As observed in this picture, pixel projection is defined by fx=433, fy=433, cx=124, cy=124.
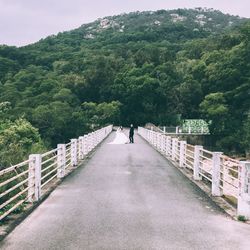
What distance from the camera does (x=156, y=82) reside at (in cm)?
10194

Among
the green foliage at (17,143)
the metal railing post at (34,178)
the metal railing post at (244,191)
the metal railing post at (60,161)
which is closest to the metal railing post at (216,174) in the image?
the metal railing post at (244,191)

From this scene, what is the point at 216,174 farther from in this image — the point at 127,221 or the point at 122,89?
the point at 122,89

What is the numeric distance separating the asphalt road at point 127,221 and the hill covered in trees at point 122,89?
6.67 meters

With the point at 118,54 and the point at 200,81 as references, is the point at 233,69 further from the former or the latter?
the point at 118,54

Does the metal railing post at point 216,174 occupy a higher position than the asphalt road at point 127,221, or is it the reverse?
the metal railing post at point 216,174

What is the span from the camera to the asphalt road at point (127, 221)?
7297 millimetres

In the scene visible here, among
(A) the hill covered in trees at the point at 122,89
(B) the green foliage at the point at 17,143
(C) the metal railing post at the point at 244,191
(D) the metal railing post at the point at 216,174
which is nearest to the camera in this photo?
(C) the metal railing post at the point at 244,191

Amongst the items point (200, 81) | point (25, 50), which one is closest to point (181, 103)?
point (200, 81)

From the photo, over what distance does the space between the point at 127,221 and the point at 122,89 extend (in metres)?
98.4

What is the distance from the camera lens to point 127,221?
8773mm

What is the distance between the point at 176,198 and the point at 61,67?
12432cm

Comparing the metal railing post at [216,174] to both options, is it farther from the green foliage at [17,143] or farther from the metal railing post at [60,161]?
the green foliage at [17,143]

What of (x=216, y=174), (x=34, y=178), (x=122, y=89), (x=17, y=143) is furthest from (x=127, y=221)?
(x=122, y=89)

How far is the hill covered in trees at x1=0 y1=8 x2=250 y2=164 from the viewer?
65.8m
